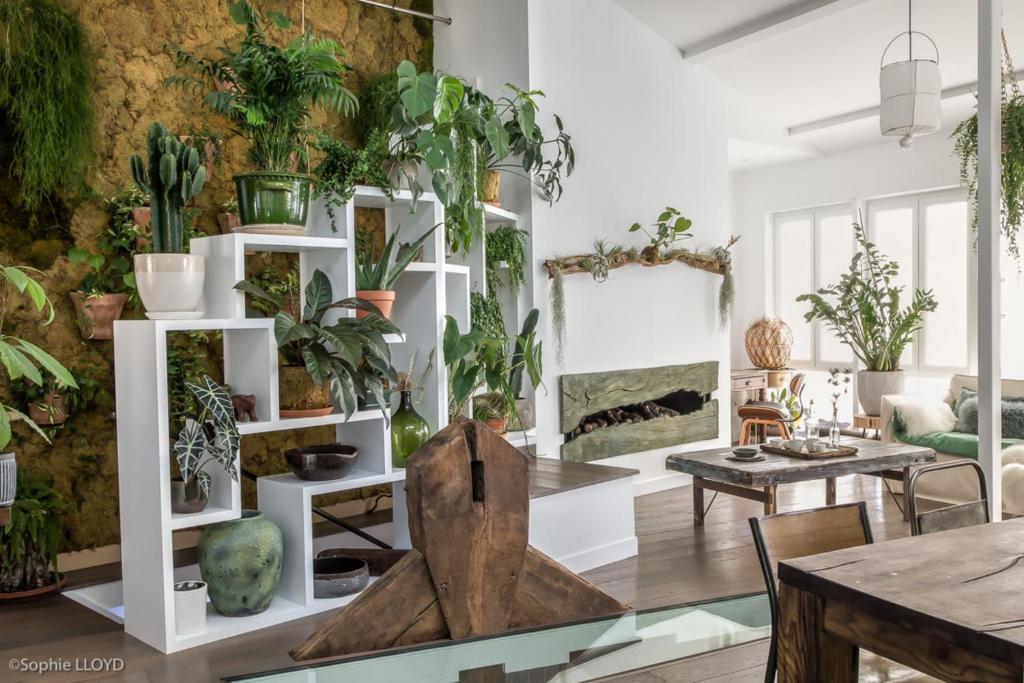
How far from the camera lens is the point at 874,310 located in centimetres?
699

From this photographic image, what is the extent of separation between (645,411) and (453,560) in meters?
4.35

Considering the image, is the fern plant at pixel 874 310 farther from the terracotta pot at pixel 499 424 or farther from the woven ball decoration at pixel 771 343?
the terracotta pot at pixel 499 424

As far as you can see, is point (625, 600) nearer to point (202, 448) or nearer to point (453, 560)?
point (202, 448)

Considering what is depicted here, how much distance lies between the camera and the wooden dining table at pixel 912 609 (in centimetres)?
144

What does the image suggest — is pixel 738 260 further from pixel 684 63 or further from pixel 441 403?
pixel 441 403

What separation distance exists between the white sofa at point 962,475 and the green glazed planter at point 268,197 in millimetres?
3865

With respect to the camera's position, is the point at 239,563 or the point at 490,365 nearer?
the point at 239,563

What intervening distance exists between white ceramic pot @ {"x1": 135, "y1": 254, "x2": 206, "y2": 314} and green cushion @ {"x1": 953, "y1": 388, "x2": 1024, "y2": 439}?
469cm

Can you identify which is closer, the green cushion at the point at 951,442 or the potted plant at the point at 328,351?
the potted plant at the point at 328,351

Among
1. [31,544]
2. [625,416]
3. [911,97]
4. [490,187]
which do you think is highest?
[911,97]

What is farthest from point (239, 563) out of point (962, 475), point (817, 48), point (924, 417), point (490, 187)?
point (817, 48)

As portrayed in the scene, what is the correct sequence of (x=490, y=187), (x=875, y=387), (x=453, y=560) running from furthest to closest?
(x=875, y=387) < (x=490, y=187) < (x=453, y=560)

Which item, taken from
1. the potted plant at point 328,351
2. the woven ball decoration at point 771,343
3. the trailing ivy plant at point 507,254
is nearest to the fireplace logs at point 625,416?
the trailing ivy plant at point 507,254

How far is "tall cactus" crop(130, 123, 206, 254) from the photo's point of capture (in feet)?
10.4
